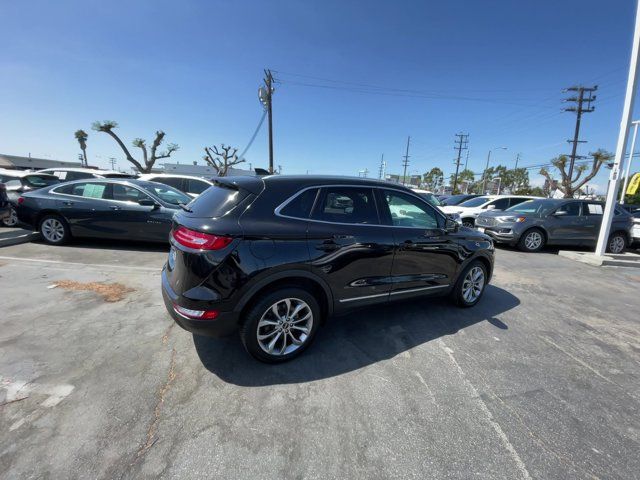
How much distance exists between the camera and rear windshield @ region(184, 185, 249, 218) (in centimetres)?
264

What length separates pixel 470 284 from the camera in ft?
14.0

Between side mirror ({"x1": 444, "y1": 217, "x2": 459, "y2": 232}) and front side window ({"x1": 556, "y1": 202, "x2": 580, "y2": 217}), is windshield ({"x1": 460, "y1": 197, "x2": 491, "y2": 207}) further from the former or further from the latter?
side mirror ({"x1": 444, "y1": 217, "x2": 459, "y2": 232})

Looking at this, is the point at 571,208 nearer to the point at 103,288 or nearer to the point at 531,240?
the point at 531,240

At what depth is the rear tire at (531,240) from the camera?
28.4 ft

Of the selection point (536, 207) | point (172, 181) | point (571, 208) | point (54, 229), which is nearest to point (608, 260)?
point (571, 208)

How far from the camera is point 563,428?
2232 millimetres

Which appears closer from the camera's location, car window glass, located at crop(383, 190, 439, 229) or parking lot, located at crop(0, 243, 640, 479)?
parking lot, located at crop(0, 243, 640, 479)

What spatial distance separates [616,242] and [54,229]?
1470 centimetres

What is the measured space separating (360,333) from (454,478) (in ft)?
5.55

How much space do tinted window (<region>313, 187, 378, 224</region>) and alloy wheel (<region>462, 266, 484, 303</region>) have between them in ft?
6.22

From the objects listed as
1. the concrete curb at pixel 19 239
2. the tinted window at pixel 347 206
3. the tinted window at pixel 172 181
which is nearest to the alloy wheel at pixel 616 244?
the tinted window at pixel 347 206

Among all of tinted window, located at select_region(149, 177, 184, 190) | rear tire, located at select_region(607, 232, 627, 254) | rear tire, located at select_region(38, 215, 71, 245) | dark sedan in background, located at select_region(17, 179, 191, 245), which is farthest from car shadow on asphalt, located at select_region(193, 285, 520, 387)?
tinted window, located at select_region(149, 177, 184, 190)

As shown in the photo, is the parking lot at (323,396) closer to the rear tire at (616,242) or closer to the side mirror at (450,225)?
the side mirror at (450,225)

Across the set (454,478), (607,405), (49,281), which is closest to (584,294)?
(607,405)
